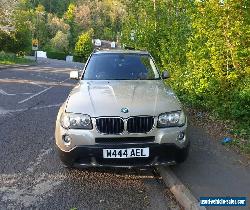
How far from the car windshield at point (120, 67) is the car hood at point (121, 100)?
0.68 metres

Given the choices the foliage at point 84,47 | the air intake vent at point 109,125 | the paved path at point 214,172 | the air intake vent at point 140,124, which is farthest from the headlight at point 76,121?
the foliage at point 84,47

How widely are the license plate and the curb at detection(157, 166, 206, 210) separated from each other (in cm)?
54

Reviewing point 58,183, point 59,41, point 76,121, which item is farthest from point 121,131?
point 59,41

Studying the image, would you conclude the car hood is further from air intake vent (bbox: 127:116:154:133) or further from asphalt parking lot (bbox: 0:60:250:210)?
asphalt parking lot (bbox: 0:60:250:210)

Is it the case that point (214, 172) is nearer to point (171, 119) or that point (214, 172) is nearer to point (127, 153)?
point (171, 119)

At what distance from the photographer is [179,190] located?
16.3ft

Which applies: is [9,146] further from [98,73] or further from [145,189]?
[145,189]

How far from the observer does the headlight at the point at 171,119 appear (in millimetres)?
5230

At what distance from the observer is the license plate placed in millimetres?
5066

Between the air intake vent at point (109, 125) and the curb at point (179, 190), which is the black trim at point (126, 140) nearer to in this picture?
the air intake vent at point (109, 125)

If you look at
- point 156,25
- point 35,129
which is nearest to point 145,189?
point 35,129

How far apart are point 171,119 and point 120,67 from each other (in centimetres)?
224

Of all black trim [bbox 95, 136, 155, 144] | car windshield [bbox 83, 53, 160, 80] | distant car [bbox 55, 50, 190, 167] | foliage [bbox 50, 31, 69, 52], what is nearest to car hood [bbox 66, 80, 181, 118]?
distant car [bbox 55, 50, 190, 167]

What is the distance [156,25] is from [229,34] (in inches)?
311
